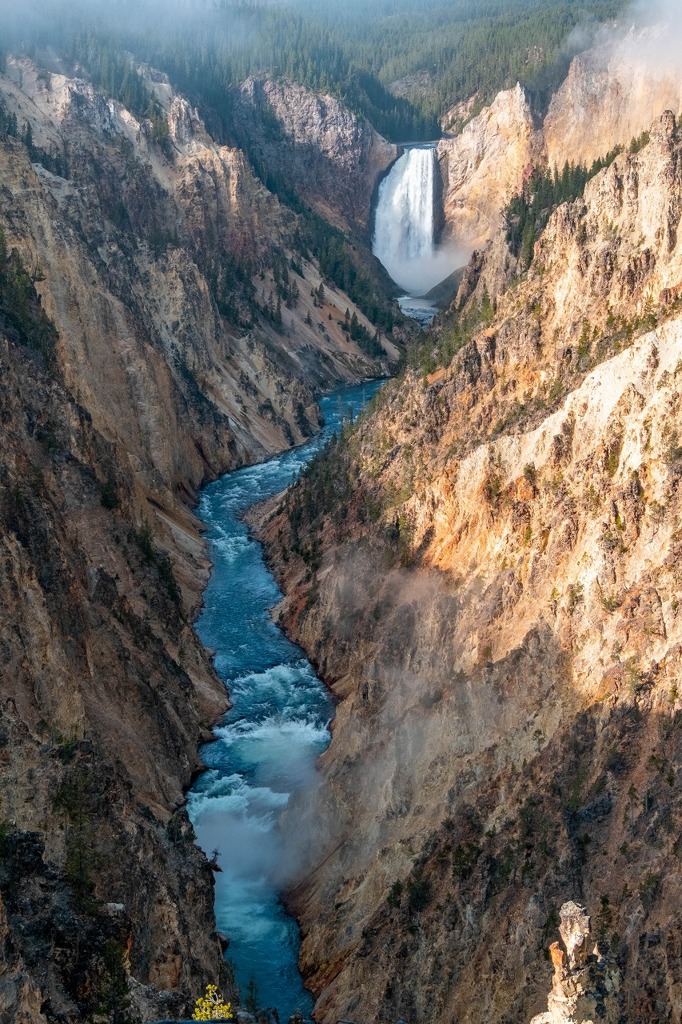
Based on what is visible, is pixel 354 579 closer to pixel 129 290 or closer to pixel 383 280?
pixel 129 290

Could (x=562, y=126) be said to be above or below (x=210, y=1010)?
above

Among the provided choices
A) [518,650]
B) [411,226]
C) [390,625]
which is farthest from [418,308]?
[518,650]

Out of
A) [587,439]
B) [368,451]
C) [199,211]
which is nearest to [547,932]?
[587,439]

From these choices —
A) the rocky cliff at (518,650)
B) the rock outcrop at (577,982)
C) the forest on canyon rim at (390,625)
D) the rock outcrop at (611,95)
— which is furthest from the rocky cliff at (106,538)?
the rock outcrop at (611,95)

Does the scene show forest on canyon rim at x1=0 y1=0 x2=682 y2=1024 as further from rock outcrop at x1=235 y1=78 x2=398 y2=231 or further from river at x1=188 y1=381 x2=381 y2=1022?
rock outcrop at x1=235 y1=78 x2=398 y2=231

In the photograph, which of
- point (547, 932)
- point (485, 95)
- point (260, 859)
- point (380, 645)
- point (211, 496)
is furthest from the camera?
point (485, 95)

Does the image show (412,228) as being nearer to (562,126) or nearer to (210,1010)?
(562,126)
